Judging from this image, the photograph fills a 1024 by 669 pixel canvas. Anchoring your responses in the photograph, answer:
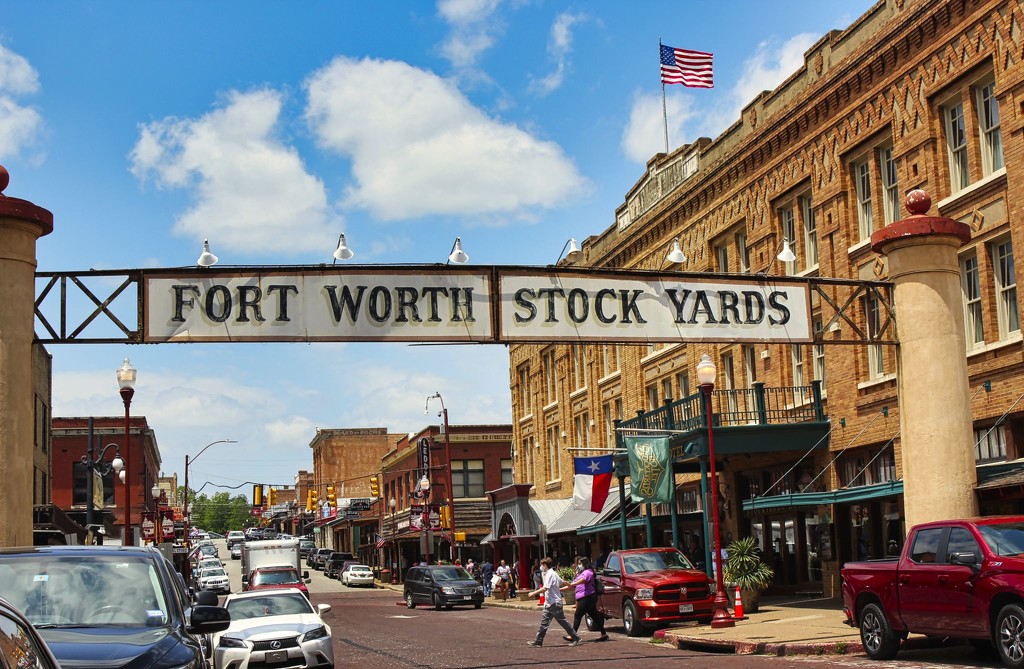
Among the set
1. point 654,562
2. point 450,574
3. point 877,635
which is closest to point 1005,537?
point 877,635

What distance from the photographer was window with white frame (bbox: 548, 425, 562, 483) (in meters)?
52.4

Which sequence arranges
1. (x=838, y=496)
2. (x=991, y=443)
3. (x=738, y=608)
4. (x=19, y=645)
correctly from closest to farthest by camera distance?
(x=19, y=645) < (x=991, y=443) < (x=738, y=608) < (x=838, y=496)

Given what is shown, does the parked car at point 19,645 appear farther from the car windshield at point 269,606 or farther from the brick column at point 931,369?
the brick column at point 931,369

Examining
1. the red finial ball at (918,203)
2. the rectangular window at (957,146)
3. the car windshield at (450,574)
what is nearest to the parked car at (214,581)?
the car windshield at (450,574)

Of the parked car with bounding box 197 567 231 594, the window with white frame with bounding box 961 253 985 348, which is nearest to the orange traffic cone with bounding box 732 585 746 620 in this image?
the window with white frame with bounding box 961 253 985 348

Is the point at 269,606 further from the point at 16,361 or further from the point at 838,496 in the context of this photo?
the point at 838,496

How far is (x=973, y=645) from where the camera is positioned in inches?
Answer: 653

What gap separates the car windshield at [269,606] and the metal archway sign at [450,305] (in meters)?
5.07

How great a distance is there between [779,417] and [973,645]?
1573 cm

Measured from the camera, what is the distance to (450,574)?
43969 mm

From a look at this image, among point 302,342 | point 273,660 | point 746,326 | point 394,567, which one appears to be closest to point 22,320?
point 302,342

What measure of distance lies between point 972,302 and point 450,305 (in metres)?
12.8

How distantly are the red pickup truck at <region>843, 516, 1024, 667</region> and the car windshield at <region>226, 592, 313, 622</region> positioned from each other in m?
8.52

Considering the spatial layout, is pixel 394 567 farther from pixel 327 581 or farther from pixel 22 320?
pixel 22 320
